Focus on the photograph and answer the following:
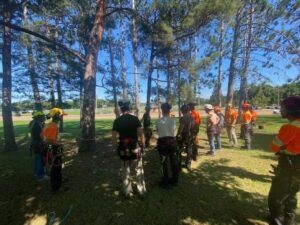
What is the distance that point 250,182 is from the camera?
620 cm

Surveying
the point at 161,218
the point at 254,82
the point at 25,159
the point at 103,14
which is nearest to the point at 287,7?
the point at 254,82

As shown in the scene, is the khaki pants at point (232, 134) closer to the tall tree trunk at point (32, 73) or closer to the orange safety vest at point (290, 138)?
the orange safety vest at point (290, 138)

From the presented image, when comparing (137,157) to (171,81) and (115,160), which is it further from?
(171,81)

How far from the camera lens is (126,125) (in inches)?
193

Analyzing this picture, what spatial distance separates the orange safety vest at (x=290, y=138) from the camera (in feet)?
11.3

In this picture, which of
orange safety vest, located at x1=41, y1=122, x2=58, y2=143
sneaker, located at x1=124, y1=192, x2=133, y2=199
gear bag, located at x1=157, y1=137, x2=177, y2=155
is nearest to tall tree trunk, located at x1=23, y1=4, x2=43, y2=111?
orange safety vest, located at x1=41, y1=122, x2=58, y2=143

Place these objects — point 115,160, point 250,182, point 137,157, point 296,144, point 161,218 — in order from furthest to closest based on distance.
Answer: point 115,160 < point 250,182 < point 137,157 < point 161,218 < point 296,144

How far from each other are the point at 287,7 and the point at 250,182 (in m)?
10.6

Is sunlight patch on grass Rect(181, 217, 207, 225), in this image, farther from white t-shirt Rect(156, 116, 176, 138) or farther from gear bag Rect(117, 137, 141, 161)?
white t-shirt Rect(156, 116, 176, 138)

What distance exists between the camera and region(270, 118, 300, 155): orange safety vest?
3.43 meters

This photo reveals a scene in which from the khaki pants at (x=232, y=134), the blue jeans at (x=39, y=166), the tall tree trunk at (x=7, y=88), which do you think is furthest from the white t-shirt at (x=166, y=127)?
the tall tree trunk at (x=7, y=88)

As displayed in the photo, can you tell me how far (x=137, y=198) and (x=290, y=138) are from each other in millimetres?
3185

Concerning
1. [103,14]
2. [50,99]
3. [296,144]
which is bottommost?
[296,144]

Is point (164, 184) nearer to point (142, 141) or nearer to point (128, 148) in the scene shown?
point (142, 141)
